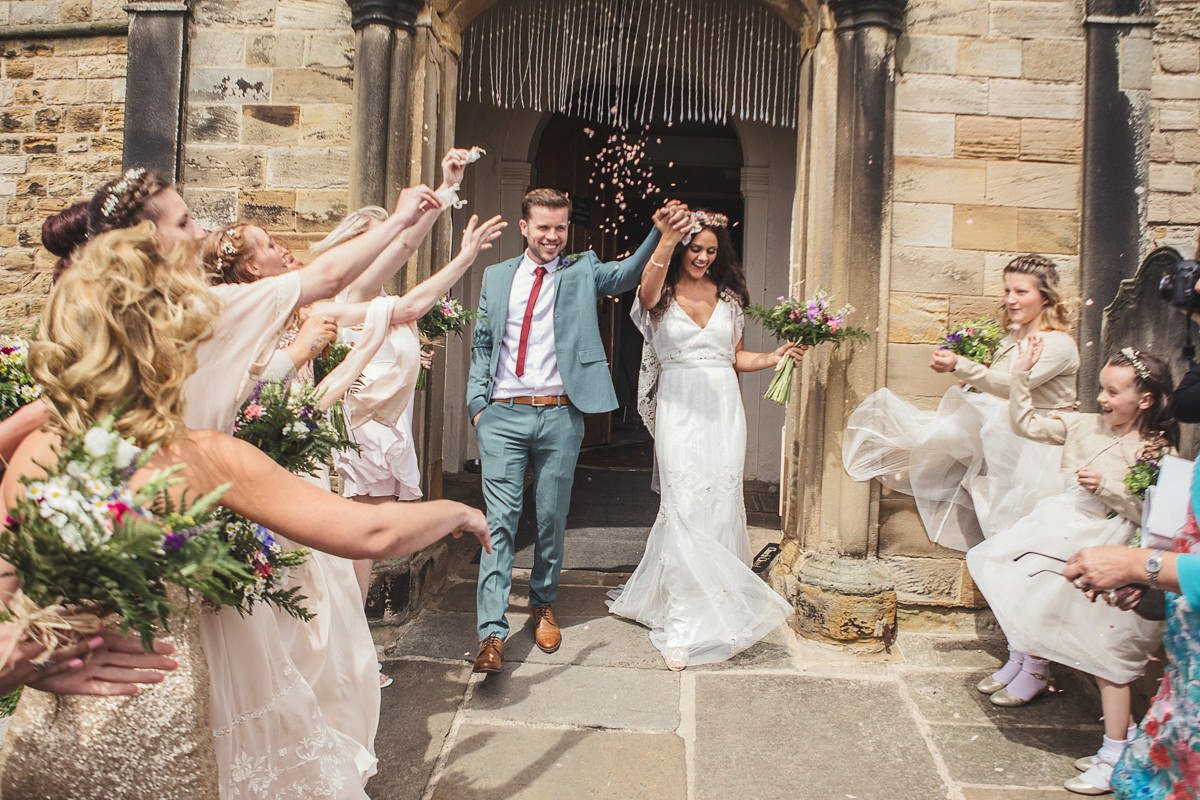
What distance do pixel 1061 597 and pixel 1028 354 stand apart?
1.16 meters

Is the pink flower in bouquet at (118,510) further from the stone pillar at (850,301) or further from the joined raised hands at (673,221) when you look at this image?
the stone pillar at (850,301)

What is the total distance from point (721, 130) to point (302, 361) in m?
8.77

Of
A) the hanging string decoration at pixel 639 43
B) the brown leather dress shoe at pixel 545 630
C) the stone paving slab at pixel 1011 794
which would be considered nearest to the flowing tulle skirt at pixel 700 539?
the brown leather dress shoe at pixel 545 630

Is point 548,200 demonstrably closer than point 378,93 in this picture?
Yes

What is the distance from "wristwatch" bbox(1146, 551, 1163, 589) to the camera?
2.22 meters

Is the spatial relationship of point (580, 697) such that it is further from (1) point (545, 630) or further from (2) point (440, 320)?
(2) point (440, 320)

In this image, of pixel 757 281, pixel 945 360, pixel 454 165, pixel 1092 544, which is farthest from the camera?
pixel 757 281

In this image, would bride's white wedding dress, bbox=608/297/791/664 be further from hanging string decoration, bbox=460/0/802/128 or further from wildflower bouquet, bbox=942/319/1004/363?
hanging string decoration, bbox=460/0/802/128

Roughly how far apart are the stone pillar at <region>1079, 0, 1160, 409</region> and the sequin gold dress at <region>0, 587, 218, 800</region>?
460 centimetres

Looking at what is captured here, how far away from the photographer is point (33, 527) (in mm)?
1427

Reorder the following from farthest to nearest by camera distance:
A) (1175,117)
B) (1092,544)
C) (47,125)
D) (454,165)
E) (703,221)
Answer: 1. (47,125)
2. (1175,117)
3. (703,221)
4. (1092,544)
5. (454,165)

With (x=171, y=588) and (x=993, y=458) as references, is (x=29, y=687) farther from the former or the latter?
(x=993, y=458)

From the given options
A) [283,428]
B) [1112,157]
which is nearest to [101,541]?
[283,428]

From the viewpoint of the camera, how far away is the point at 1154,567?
7.30ft
